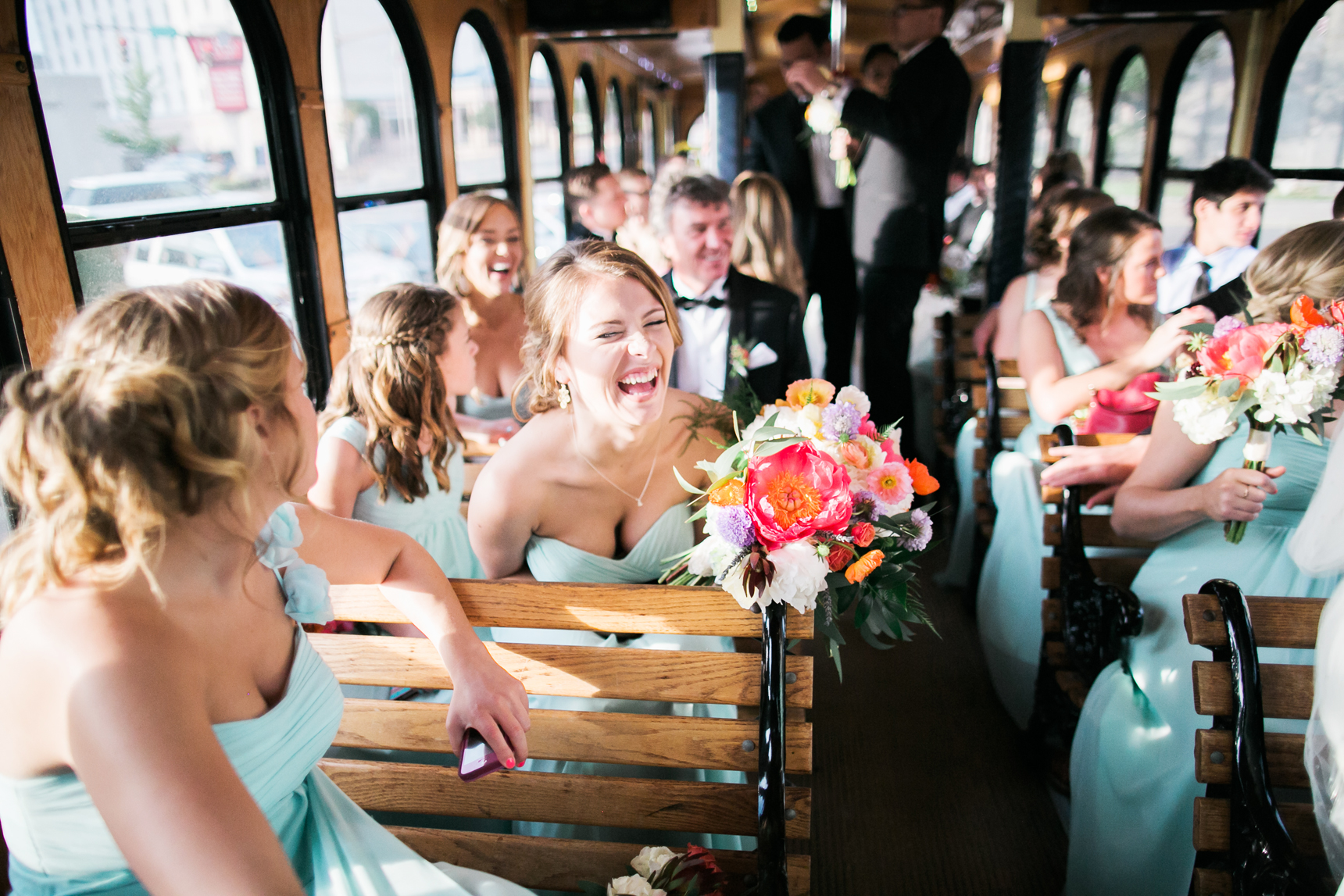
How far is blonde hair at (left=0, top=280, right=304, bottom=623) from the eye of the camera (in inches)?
34.4

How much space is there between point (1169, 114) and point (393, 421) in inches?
261

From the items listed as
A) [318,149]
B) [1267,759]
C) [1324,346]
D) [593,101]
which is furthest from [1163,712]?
[593,101]

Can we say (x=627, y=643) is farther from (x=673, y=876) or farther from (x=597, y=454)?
(x=673, y=876)

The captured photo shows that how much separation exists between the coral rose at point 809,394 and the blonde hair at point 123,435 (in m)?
1.05

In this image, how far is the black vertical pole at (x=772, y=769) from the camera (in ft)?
4.25

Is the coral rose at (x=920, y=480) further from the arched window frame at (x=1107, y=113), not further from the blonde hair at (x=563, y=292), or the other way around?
the arched window frame at (x=1107, y=113)

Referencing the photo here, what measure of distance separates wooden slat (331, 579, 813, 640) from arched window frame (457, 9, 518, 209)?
3968 millimetres

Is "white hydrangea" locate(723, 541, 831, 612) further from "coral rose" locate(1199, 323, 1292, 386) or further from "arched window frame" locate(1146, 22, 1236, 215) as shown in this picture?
"arched window frame" locate(1146, 22, 1236, 215)

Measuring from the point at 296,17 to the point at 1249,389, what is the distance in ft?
11.4

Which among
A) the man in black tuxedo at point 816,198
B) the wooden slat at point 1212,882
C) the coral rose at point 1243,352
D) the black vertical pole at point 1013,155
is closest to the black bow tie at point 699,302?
the coral rose at point 1243,352

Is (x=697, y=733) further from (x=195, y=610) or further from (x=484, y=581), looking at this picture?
(x=195, y=610)

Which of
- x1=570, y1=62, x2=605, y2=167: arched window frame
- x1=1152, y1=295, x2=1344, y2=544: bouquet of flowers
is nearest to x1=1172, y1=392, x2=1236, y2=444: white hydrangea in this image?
x1=1152, y1=295, x2=1344, y2=544: bouquet of flowers

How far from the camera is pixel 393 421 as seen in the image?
219cm

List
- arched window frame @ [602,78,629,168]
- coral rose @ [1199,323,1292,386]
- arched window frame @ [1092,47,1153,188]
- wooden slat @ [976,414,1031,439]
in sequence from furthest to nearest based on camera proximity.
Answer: arched window frame @ [602,78,629,168]
arched window frame @ [1092,47,1153,188]
wooden slat @ [976,414,1031,439]
coral rose @ [1199,323,1292,386]
